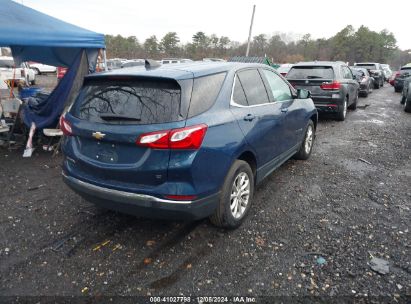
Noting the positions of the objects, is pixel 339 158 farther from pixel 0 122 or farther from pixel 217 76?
pixel 0 122

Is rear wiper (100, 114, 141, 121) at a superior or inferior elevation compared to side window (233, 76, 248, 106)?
inferior

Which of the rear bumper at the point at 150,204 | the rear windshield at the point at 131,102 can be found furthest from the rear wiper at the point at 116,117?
the rear bumper at the point at 150,204

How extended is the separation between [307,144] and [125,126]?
3.94 meters

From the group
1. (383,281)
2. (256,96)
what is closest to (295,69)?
(256,96)

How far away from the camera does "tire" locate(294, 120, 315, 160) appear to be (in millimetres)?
5605

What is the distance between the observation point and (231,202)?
337 centimetres

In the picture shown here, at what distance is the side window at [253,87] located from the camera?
143 inches

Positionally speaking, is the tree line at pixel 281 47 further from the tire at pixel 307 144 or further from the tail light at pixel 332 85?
the tire at pixel 307 144

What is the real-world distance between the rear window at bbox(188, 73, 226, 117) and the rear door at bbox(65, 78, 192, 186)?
111 millimetres

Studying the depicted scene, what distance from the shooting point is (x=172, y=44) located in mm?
63250

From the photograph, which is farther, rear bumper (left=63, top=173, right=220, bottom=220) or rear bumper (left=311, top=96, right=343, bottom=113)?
rear bumper (left=311, top=96, right=343, bottom=113)

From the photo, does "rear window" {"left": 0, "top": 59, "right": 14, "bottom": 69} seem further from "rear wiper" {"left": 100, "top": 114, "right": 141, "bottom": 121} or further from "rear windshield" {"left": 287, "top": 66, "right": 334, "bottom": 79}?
"rear wiper" {"left": 100, "top": 114, "right": 141, "bottom": 121}

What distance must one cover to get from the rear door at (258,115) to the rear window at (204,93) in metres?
0.26

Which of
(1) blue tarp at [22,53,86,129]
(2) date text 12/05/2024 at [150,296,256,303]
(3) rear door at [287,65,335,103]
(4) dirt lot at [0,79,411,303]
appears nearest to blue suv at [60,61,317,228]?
(4) dirt lot at [0,79,411,303]
